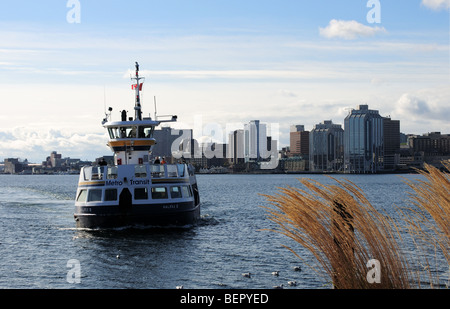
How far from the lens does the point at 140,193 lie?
37.8 metres

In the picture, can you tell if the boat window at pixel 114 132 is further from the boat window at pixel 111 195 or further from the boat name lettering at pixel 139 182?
the boat window at pixel 111 195

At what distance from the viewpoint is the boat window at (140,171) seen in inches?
1522

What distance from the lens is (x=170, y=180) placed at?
126ft

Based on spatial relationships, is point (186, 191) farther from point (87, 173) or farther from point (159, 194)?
point (87, 173)

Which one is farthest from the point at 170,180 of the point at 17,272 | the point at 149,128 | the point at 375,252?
the point at 375,252

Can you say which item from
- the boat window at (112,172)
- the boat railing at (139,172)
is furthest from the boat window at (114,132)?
the boat window at (112,172)

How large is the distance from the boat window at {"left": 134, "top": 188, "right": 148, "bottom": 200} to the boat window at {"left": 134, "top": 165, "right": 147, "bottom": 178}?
3.96ft

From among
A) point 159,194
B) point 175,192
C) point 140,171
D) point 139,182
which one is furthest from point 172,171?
point 139,182

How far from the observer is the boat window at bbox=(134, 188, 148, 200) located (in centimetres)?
3762

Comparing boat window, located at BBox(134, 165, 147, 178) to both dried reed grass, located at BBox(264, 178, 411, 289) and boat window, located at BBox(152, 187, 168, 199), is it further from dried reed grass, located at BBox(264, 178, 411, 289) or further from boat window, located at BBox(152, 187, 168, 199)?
dried reed grass, located at BBox(264, 178, 411, 289)

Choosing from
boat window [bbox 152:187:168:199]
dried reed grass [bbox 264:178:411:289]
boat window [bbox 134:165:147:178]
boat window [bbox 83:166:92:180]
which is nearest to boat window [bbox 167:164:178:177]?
boat window [bbox 152:187:168:199]

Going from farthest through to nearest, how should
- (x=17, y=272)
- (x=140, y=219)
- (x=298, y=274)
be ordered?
(x=140, y=219) → (x=17, y=272) → (x=298, y=274)
